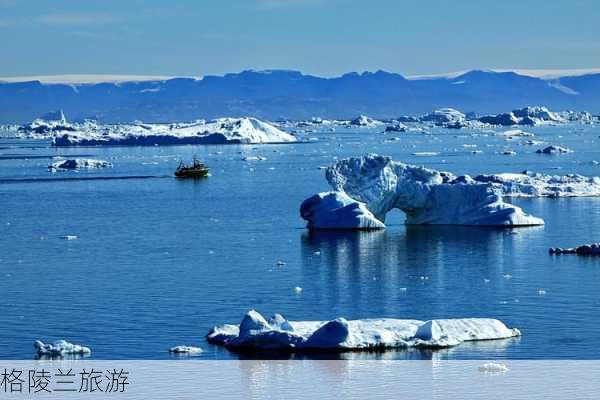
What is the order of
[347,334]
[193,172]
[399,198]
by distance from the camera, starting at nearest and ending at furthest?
[347,334]
[399,198]
[193,172]

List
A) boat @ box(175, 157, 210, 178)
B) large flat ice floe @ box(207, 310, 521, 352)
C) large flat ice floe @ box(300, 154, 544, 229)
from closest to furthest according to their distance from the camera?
large flat ice floe @ box(207, 310, 521, 352) < large flat ice floe @ box(300, 154, 544, 229) < boat @ box(175, 157, 210, 178)

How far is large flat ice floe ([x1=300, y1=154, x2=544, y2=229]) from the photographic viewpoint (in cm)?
4044

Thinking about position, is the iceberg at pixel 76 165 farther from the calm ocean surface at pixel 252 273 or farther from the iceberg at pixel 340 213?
the iceberg at pixel 340 213

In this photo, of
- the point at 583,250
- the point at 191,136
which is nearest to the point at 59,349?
the point at 583,250

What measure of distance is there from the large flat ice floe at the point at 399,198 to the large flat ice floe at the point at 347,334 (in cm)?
1725

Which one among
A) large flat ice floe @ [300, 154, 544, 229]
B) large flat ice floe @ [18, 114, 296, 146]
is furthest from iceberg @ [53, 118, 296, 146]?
large flat ice floe @ [300, 154, 544, 229]

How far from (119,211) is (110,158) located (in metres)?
46.6

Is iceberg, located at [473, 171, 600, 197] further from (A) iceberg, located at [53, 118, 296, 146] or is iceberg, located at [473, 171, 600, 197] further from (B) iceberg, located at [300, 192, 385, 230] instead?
(A) iceberg, located at [53, 118, 296, 146]

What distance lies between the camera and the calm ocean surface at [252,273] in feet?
80.5

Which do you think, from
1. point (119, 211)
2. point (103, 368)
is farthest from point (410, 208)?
point (103, 368)

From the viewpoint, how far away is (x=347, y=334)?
70.7ft

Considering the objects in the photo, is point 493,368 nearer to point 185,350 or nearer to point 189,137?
point 185,350

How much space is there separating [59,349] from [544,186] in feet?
118

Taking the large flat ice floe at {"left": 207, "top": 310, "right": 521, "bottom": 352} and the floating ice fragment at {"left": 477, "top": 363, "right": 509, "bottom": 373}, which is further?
the large flat ice floe at {"left": 207, "top": 310, "right": 521, "bottom": 352}
